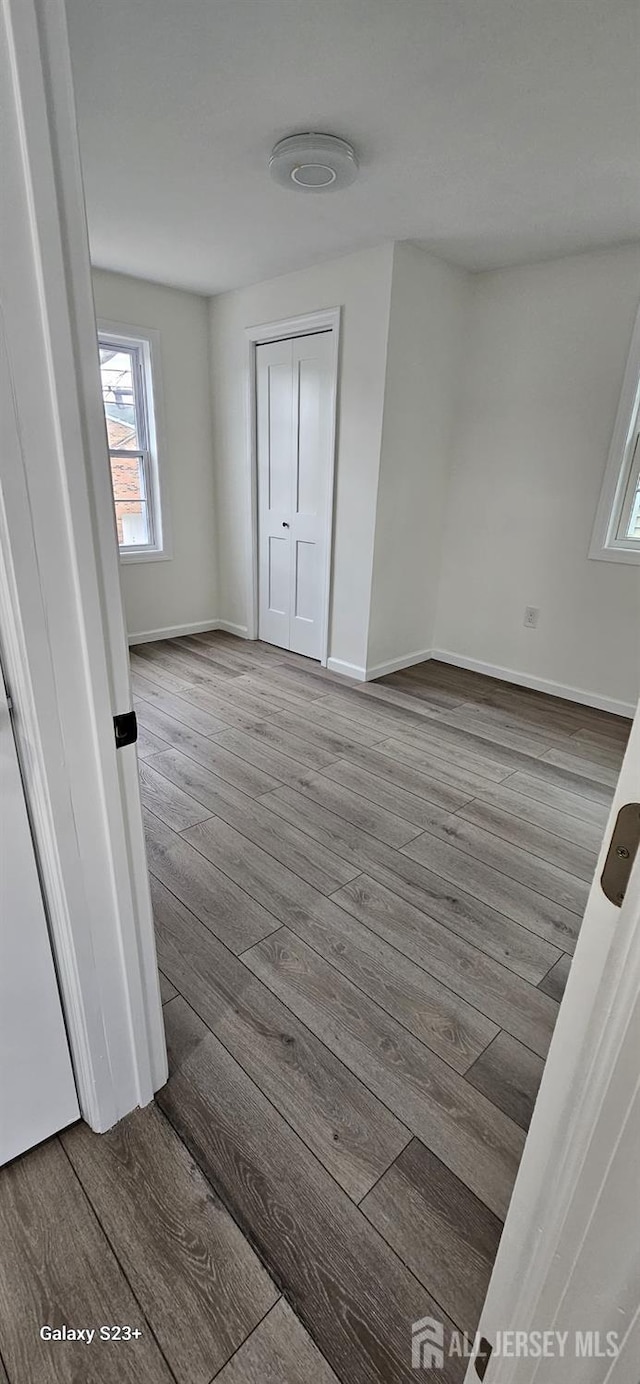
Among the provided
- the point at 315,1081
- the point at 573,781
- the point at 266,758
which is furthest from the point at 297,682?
the point at 315,1081

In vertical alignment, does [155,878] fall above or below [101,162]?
below

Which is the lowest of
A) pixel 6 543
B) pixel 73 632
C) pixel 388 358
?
pixel 73 632

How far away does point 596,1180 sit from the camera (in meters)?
0.48

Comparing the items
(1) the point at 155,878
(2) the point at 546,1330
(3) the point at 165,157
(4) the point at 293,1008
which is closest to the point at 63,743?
(2) the point at 546,1330

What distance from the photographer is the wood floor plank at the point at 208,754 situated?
2.60 metres

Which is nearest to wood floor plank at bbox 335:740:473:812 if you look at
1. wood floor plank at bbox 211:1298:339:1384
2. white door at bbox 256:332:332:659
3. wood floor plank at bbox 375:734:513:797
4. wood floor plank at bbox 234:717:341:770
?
wood floor plank at bbox 375:734:513:797

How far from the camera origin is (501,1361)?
657mm

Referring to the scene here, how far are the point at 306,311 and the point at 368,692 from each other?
93.2 inches

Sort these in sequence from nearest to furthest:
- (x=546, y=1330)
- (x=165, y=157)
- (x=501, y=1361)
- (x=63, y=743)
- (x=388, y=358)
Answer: (x=546, y=1330), (x=501, y=1361), (x=63, y=743), (x=165, y=157), (x=388, y=358)

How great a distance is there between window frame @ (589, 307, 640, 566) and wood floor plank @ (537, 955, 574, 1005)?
241 cm

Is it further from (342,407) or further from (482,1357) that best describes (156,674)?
(482,1357)

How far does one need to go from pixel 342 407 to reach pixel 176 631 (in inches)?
85.8

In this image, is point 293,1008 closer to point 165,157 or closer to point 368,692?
point 368,692

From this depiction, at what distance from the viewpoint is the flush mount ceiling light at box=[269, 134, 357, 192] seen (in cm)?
210
